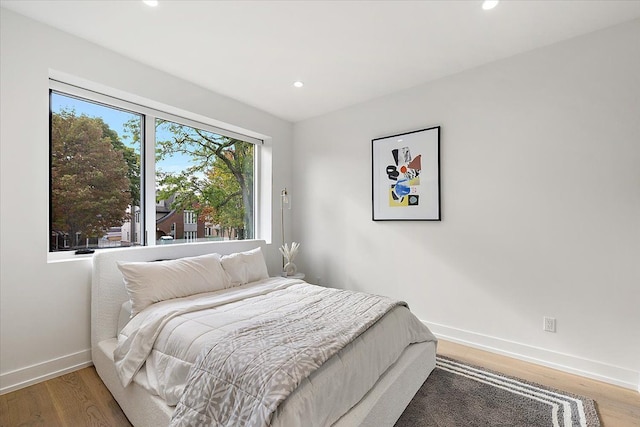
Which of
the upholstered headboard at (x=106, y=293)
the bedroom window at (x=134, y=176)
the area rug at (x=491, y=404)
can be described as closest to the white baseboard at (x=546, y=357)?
the area rug at (x=491, y=404)

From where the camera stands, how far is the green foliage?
2402 millimetres

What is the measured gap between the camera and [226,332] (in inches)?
63.2

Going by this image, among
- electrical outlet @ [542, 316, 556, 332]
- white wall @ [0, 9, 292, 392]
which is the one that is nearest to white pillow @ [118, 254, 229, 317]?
white wall @ [0, 9, 292, 392]

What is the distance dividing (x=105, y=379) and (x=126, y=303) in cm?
52

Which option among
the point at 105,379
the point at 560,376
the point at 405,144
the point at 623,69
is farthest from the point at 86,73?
the point at 560,376

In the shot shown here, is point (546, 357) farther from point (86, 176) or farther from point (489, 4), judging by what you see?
point (86, 176)

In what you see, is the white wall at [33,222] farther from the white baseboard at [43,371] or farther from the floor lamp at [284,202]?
the floor lamp at [284,202]

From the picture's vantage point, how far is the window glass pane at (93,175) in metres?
2.41

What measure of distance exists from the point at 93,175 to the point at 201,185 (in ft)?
3.49

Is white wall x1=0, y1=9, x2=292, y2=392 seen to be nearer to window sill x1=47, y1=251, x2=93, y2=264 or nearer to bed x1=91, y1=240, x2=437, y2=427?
window sill x1=47, y1=251, x2=93, y2=264

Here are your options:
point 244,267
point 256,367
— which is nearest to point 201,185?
point 244,267

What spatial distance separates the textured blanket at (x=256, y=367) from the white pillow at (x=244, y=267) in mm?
1120

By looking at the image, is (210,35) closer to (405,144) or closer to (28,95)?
(28,95)

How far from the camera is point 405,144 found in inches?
127
